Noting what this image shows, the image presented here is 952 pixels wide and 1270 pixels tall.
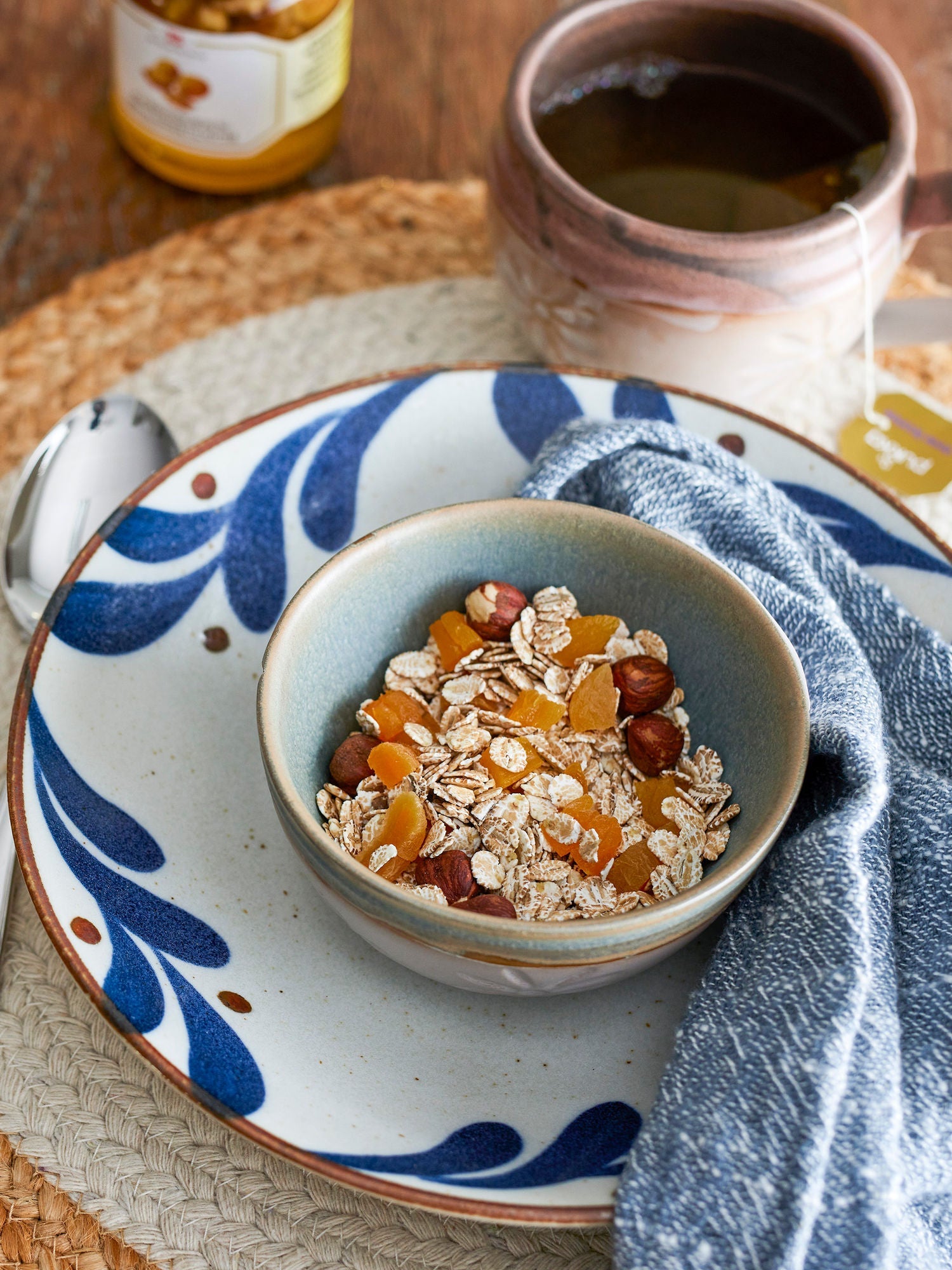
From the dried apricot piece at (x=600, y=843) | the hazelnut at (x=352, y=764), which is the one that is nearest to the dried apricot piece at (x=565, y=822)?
the dried apricot piece at (x=600, y=843)

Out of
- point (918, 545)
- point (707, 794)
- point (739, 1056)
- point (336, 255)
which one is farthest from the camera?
point (336, 255)

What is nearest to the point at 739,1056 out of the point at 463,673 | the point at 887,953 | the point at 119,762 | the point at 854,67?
the point at 887,953

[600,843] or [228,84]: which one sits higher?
[228,84]

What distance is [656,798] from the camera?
0.67 metres

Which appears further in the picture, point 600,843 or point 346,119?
point 346,119

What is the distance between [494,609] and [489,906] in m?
0.19

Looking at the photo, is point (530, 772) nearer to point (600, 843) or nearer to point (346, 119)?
point (600, 843)

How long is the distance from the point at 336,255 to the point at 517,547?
0.51 m

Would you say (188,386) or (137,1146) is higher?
(188,386)

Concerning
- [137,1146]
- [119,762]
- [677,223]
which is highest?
[677,223]

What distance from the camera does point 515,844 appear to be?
65 cm

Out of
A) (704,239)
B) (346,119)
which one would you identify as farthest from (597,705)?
(346,119)

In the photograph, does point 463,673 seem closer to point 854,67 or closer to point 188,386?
point 188,386

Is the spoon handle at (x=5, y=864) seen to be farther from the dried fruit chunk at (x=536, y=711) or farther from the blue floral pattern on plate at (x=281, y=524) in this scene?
the dried fruit chunk at (x=536, y=711)
